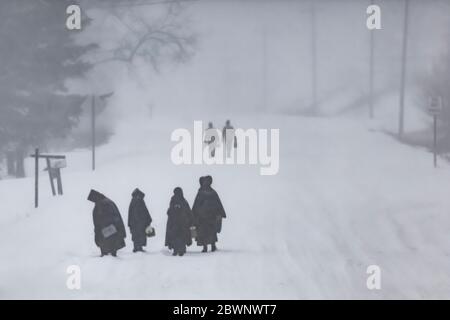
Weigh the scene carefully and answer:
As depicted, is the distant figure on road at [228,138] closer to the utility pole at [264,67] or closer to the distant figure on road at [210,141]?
the distant figure on road at [210,141]

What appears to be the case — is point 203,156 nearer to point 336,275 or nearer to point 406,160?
point 406,160

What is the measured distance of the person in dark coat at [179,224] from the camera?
15.8 metres

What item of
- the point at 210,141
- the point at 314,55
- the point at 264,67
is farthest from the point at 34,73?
the point at 314,55

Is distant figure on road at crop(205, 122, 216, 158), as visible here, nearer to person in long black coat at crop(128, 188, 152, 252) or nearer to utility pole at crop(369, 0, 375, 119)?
utility pole at crop(369, 0, 375, 119)

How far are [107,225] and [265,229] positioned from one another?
4068 millimetres

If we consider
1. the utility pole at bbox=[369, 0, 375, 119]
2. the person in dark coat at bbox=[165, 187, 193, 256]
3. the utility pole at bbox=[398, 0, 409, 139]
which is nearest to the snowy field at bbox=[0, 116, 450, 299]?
the person in dark coat at bbox=[165, 187, 193, 256]

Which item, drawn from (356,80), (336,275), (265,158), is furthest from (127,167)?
(356,80)

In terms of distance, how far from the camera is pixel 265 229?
18.2 m

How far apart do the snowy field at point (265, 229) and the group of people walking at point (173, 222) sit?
0.32m

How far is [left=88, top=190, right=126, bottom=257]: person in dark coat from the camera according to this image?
51.2 feet

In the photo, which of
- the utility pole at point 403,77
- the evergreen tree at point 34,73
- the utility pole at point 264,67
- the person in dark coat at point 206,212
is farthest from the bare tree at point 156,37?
the person in dark coat at point 206,212

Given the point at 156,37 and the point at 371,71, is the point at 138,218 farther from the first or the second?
the point at 371,71

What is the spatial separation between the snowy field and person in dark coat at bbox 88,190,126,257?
0.32 m

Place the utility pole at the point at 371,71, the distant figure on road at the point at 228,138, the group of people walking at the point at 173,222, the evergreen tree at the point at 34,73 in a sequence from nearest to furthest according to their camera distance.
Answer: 1. the group of people walking at the point at 173,222
2. the distant figure on road at the point at 228,138
3. the evergreen tree at the point at 34,73
4. the utility pole at the point at 371,71
